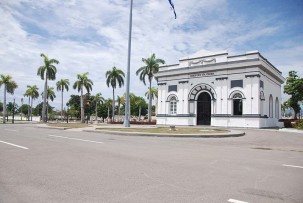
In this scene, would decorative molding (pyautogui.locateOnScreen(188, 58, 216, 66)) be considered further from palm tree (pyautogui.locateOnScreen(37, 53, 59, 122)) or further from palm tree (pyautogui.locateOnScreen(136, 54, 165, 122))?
palm tree (pyautogui.locateOnScreen(37, 53, 59, 122))

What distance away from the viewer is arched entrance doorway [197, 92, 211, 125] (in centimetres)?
3456

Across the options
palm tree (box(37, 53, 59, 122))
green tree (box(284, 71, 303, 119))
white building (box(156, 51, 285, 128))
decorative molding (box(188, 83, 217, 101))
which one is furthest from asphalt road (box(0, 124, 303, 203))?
palm tree (box(37, 53, 59, 122))

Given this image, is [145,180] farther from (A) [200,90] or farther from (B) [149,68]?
(B) [149,68]

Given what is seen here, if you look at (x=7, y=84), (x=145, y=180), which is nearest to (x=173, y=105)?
(x=145, y=180)

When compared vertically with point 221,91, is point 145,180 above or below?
below

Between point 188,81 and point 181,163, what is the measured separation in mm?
28428

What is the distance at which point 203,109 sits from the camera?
35.0m

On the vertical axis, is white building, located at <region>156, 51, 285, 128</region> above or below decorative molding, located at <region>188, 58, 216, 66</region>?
below

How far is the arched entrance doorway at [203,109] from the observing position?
34562mm

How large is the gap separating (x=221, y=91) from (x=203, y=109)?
3949 mm


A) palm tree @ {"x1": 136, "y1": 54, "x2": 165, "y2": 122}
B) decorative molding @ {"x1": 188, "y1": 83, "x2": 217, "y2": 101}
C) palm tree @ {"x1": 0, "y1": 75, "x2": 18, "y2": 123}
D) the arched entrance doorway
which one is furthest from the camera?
palm tree @ {"x1": 0, "y1": 75, "x2": 18, "y2": 123}

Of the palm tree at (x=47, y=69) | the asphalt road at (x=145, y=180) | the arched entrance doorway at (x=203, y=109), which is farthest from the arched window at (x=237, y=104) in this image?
the palm tree at (x=47, y=69)

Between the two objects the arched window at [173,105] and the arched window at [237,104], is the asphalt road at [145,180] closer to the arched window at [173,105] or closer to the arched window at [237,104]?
the arched window at [237,104]

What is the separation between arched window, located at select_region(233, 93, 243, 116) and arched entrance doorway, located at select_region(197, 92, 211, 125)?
3.79 meters
